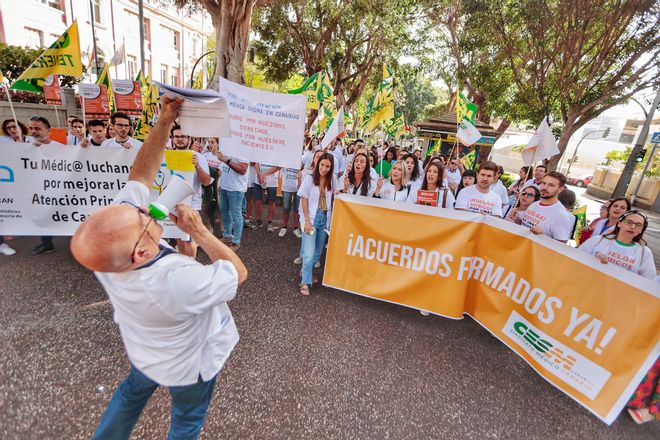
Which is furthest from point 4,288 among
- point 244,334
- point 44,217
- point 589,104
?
point 589,104

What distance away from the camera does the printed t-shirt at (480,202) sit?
4.13 metres

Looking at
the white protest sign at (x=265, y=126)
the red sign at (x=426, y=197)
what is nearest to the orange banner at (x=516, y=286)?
the red sign at (x=426, y=197)

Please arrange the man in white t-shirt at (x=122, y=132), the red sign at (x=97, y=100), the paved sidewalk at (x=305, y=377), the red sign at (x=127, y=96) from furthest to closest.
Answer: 1. the red sign at (x=127, y=96)
2. the red sign at (x=97, y=100)
3. the man in white t-shirt at (x=122, y=132)
4. the paved sidewalk at (x=305, y=377)

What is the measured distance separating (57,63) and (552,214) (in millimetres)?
6142

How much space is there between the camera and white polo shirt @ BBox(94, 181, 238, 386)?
1.33 m

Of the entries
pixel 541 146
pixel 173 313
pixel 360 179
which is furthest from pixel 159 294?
pixel 541 146

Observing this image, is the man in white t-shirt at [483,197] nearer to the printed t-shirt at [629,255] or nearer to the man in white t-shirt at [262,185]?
the printed t-shirt at [629,255]

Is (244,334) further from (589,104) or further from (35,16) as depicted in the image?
(35,16)

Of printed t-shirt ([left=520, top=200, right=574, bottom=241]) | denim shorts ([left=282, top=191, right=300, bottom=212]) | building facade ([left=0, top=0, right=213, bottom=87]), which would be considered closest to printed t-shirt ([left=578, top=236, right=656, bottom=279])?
printed t-shirt ([left=520, top=200, right=574, bottom=241])

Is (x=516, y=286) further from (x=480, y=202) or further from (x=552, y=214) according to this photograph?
(x=480, y=202)

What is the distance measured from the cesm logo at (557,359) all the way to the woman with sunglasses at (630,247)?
920 millimetres

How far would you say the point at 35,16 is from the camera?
19.7 meters

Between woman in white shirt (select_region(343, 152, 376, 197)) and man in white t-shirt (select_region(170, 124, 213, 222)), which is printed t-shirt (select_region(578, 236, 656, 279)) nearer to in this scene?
woman in white shirt (select_region(343, 152, 376, 197))

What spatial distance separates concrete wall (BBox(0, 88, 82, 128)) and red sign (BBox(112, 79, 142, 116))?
2421 millimetres
